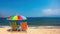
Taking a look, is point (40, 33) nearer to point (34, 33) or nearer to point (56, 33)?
point (34, 33)

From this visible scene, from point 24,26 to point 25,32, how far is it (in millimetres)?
346

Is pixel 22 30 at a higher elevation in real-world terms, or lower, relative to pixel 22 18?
lower

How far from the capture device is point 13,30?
810 centimetres

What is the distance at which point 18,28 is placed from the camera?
27.6 feet

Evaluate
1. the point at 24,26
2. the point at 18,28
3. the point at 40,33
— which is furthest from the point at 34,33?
the point at 18,28

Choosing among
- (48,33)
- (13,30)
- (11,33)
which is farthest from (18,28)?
(48,33)

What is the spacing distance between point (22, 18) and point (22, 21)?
0.18m

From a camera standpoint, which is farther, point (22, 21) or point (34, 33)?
point (22, 21)

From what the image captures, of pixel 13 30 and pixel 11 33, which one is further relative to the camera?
pixel 13 30

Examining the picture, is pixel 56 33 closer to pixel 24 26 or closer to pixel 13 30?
pixel 24 26

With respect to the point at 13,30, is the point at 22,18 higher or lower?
higher

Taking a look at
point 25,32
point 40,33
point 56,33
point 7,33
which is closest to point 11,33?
point 7,33

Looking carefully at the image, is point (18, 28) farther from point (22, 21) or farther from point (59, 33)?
point (59, 33)

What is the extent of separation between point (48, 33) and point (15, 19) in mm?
1714
